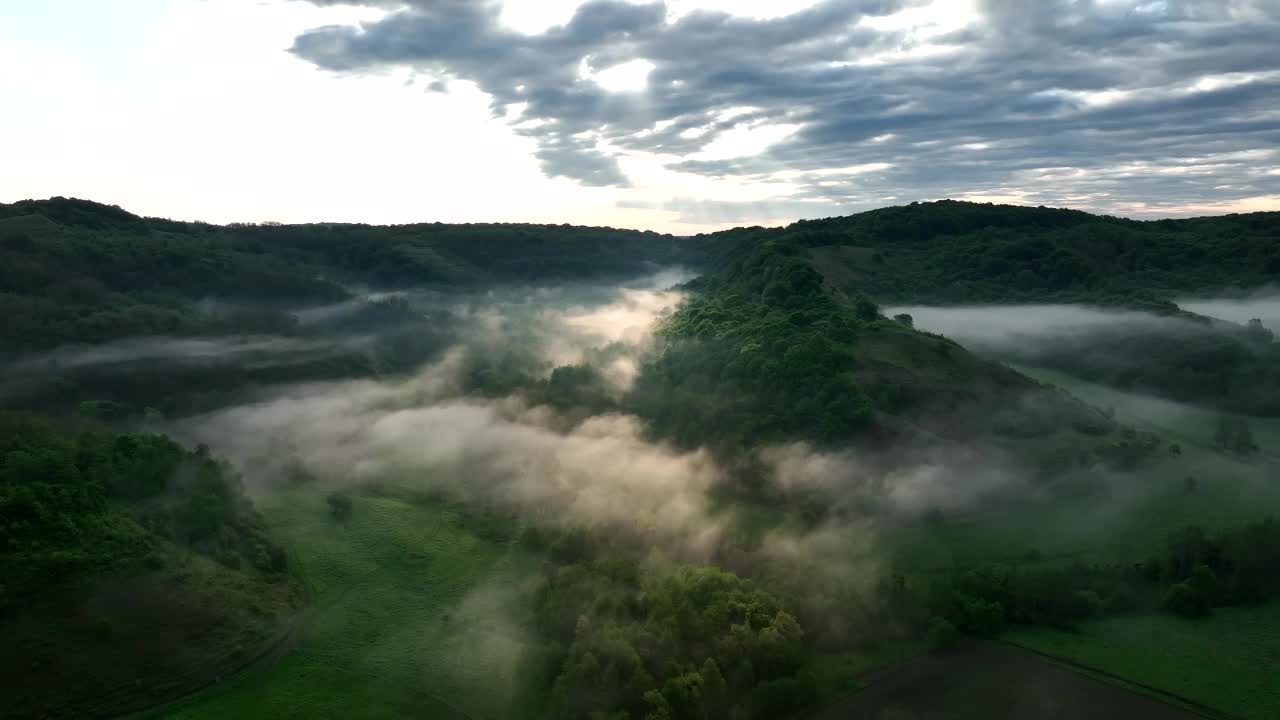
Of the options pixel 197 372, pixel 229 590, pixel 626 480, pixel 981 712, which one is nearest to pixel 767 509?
pixel 626 480

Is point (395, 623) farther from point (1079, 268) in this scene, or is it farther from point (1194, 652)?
point (1079, 268)

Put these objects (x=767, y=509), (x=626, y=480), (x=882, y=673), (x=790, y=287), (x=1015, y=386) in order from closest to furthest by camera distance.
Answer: (x=882, y=673)
(x=767, y=509)
(x=626, y=480)
(x=1015, y=386)
(x=790, y=287)

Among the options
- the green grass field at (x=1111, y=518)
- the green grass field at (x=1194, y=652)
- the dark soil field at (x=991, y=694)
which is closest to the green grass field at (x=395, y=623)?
the dark soil field at (x=991, y=694)

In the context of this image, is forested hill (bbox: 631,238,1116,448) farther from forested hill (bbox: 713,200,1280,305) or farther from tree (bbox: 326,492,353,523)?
forested hill (bbox: 713,200,1280,305)

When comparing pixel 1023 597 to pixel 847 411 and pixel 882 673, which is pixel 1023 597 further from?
pixel 847 411

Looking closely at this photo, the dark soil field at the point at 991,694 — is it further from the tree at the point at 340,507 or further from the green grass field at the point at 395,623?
the tree at the point at 340,507

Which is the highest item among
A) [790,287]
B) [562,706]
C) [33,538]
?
[790,287]
